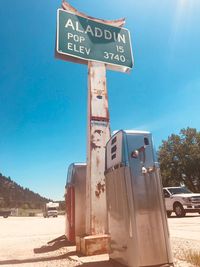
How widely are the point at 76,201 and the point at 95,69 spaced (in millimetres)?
3640

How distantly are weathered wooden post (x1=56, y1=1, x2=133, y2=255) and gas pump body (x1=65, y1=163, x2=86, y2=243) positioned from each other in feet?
3.68

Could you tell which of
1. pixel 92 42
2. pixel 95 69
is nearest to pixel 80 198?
pixel 95 69

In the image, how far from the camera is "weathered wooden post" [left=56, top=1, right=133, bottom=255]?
18.9ft

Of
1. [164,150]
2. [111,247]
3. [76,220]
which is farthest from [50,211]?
[111,247]

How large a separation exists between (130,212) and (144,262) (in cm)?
67

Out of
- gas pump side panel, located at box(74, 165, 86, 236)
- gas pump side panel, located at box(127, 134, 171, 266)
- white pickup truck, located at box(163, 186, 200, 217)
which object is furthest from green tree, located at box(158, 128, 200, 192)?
gas pump side panel, located at box(127, 134, 171, 266)

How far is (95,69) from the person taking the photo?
22.9 ft

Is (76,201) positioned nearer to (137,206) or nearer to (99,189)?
(99,189)

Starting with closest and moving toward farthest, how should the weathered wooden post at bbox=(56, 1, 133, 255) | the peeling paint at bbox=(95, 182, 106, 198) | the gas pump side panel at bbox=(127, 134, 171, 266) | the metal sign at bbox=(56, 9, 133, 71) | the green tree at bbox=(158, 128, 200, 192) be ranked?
the gas pump side panel at bbox=(127, 134, 171, 266) < the weathered wooden post at bbox=(56, 1, 133, 255) < the peeling paint at bbox=(95, 182, 106, 198) < the metal sign at bbox=(56, 9, 133, 71) < the green tree at bbox=(158, 128, 200, 192)

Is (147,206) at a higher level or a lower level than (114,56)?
lower

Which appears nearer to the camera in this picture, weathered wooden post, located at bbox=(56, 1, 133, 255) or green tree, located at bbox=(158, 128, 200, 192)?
weathered wooden post, located at bbox=(56, 1, 133, 255)

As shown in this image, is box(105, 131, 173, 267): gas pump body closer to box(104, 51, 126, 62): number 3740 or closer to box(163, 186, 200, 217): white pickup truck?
box(104, 51, 126, 62): number 3740

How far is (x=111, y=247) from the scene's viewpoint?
4488 millimetres

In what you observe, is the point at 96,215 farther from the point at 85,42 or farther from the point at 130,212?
the point at 85,42
